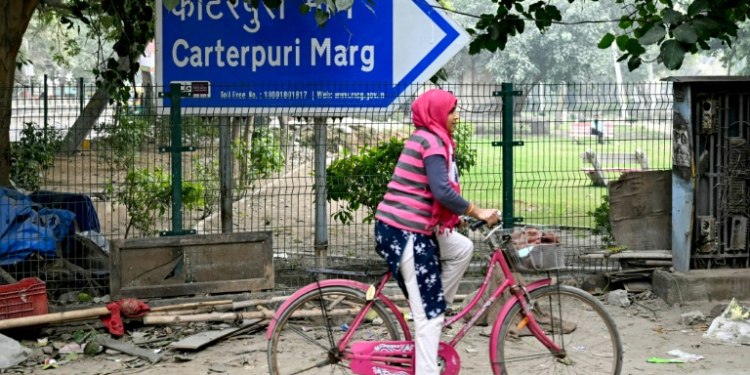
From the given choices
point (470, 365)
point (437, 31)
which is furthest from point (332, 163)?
point (470, 365)

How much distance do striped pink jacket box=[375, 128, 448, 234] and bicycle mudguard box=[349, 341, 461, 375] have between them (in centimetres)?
69

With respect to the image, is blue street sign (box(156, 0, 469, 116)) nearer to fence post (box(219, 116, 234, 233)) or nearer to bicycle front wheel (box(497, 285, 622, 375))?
fence post (box(219, 116, 234, 233))

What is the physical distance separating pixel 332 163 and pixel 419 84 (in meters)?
1.29

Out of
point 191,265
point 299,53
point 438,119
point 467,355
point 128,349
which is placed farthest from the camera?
point 299,53

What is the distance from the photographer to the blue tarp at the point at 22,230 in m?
7.88

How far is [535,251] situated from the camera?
5141 mm

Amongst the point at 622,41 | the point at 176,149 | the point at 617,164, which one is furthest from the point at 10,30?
the point at 617,164

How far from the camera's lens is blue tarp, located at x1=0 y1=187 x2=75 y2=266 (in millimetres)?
7883

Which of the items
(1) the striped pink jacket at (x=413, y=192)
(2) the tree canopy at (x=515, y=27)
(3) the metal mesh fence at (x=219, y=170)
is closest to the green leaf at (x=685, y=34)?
(2) the tree canopy at (x=515, y=27)

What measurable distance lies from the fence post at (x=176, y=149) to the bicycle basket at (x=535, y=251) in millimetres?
3822

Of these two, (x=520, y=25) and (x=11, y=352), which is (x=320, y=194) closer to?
(x=520, y=25)

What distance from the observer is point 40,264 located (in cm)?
815

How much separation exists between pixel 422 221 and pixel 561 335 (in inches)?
45.1

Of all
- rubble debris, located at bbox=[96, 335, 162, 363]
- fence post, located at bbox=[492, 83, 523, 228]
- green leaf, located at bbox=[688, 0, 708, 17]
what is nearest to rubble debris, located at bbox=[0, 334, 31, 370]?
rubble debris, located at bbox=[96, 335, 162, 363]
